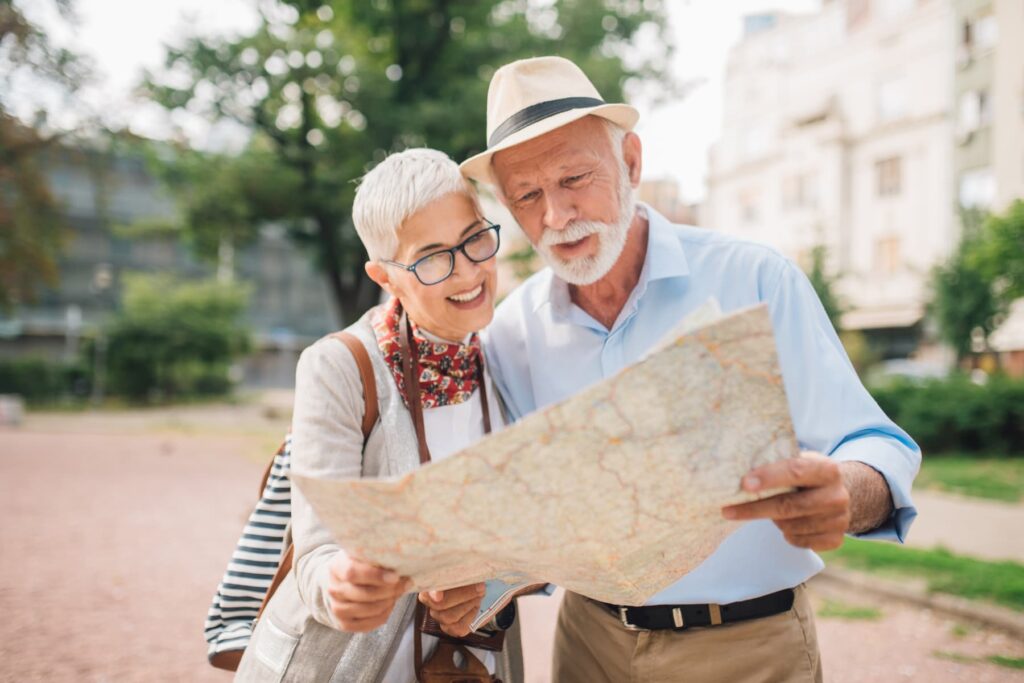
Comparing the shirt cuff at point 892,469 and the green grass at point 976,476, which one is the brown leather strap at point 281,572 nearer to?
the shirt cuff at point 892,469

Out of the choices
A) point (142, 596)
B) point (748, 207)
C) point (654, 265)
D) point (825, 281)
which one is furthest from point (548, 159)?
point (748, 207)

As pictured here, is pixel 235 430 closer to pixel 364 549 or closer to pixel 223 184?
pixel 223 184

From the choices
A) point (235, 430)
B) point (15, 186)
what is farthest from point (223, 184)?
point (235, 430)

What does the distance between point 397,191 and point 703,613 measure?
51.0 inches

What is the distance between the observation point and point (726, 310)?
203 cm

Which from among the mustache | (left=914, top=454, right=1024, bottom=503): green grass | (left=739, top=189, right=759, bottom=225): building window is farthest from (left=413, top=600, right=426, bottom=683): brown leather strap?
(left=739, top=189, right=759, bottom=225): building window

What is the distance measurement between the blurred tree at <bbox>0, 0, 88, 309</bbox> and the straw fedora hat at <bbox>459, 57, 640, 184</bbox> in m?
15.2

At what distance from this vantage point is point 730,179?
39594mm

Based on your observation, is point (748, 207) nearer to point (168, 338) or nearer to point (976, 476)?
point (168, 338)

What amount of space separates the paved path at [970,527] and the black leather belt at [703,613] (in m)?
6.51

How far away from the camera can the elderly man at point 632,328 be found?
185 centimetres

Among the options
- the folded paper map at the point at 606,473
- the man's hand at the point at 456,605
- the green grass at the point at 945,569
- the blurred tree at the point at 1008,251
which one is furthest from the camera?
the blurred tree at the point at 1008,251

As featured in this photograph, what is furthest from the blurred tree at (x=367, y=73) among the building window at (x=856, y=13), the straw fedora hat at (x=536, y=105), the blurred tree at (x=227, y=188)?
the building window at (x=856, y=13)

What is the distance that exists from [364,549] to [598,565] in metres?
0.38
